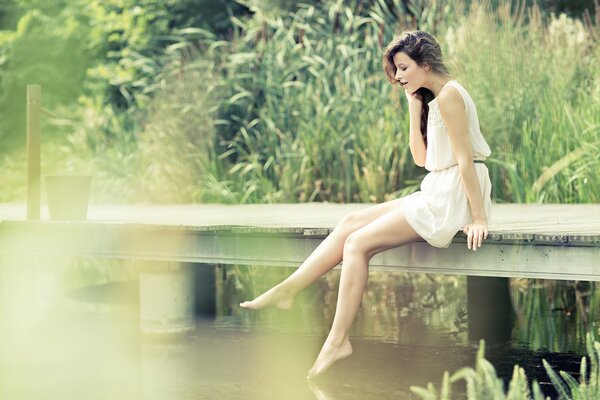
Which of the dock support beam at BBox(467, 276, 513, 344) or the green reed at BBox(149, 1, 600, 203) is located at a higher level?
the green reed at BBox(149, 1, 600, 203)

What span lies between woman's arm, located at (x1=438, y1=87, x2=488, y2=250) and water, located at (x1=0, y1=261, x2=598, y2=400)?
95 centimetres

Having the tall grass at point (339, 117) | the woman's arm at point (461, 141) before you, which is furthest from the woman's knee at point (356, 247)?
the tall grass at point (339, 117)

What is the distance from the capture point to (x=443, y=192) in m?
4.89

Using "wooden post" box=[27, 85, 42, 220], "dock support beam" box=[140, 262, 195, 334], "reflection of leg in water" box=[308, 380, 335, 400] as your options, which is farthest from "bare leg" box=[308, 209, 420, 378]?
"wooden post" box=[27, 85, 42, 220]

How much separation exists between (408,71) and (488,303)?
8.55ft

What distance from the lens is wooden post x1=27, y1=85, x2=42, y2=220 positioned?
7230 mm

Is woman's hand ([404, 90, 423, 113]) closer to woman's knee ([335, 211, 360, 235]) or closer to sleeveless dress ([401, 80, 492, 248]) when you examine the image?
sleeveless dress ([401, 80, 492, 248])

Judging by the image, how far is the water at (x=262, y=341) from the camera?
5.33 meters

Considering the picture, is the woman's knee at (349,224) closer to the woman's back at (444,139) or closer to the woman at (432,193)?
the woman at (432,193)

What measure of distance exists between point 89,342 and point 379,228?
2.34 m

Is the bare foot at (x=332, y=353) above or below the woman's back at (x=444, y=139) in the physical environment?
below

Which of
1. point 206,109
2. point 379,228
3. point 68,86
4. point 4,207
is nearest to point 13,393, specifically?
point 379,228

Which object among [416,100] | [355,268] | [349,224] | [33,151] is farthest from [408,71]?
[33,151]

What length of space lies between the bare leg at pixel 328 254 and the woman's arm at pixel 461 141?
0.41 meters
